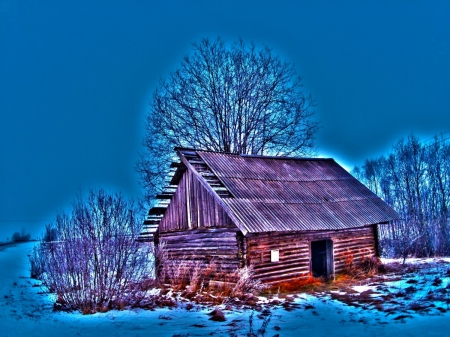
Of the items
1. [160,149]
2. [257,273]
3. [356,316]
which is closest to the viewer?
[356,316]

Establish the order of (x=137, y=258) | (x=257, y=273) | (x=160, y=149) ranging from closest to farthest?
(x=137, y=258) < (x=257, y=273) < (x=160, y=149)

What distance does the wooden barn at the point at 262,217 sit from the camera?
13.1 metres

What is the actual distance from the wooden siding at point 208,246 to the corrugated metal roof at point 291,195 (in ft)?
3.85

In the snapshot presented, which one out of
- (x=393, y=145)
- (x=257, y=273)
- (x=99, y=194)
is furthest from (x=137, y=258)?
(x=393, y=145)

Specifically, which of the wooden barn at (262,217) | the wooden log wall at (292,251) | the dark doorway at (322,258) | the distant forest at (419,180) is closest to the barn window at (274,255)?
the wooden barn at (262,217)

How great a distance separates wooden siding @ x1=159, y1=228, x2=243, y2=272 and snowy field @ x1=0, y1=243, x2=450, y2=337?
8.76 feet

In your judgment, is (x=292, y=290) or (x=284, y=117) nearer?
(x=292, y=290)

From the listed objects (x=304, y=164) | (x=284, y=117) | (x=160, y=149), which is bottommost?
(x=304, y=164)

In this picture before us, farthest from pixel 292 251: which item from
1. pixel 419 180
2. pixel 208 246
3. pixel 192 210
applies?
pixel 419 180

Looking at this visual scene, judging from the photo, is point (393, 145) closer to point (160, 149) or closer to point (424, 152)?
point (424, 152)

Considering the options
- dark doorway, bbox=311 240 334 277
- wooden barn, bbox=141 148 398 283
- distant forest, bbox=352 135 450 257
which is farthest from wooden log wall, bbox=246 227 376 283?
distant forest, bbox=352 135 450 257

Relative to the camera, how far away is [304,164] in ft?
64.3

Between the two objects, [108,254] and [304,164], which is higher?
[304,164]

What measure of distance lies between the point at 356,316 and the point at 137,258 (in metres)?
6.13
